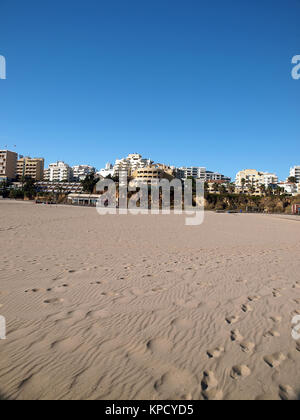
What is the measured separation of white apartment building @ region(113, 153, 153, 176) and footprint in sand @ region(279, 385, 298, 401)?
458 feet

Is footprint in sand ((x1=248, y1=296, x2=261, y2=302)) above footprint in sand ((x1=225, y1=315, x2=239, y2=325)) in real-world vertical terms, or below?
above

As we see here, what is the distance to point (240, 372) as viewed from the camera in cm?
246

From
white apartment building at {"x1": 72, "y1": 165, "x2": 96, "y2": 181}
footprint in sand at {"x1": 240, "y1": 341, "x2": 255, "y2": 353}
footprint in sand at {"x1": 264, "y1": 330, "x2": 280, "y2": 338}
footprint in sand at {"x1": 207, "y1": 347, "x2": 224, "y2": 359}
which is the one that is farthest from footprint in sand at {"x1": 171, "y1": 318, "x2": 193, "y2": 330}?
white apartment building at {"x1": 72, "y1": 165, "x2": 96, "y2": 181}

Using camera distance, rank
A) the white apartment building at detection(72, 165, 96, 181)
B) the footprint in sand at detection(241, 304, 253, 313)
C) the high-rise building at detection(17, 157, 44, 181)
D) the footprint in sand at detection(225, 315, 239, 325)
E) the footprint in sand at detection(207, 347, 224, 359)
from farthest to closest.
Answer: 1. the white apartment building at detection(72, 165, 96, 181)
2. the high-rise building at detection(17, 157, 44, 181)
3. the footprint in sand at detection(241, 304, 253, 313)
4. the footprint in sand at detection(225, 315, 239, 325)
5. the footprint in sand at detection(207, 347, 224, 359)

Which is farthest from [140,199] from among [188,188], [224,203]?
[224,203]

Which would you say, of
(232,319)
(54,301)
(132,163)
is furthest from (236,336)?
(132,163)

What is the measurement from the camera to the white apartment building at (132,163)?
5630 inches

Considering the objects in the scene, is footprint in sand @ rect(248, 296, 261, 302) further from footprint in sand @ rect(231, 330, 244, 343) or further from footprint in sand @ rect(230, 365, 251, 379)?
footprint in sand @ rect(230, 365, 251, 379)

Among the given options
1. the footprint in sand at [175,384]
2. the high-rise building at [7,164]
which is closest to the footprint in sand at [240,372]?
the footprint in sand at [175,384]

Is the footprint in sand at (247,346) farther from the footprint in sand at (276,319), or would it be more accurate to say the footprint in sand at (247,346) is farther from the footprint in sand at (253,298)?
→ the footprint in sand at (253,298)

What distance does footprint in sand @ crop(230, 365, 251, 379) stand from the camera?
7.93 feet

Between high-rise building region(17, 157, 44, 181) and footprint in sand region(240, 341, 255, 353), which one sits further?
high-rise building region(17, 157, 44, 181)
